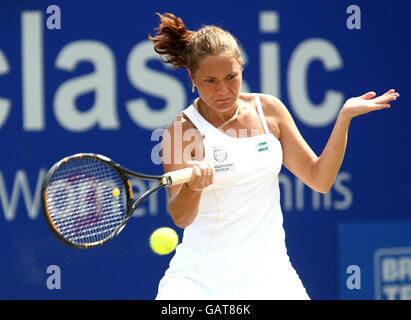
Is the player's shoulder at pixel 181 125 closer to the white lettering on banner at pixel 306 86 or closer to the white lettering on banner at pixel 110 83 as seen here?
the white lettering on banner at pixel 110 83

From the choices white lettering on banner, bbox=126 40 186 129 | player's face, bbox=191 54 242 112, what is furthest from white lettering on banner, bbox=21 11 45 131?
player's face, bbox=191 54 242 112

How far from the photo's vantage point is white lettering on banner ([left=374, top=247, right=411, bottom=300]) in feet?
15.1

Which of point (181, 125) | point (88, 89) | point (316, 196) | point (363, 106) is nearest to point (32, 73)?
point (88, 89)

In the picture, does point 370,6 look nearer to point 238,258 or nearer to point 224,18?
point 224,18

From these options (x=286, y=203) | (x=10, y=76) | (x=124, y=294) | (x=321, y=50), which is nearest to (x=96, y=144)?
(x=10, y=76)

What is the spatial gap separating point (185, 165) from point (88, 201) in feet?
1.34

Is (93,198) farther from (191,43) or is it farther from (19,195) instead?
(19,195)

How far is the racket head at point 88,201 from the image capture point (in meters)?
2.86

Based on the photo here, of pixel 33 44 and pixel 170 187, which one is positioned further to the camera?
pixel 33 44

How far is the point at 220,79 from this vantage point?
293cm

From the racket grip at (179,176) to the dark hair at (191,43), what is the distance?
46 centimetres
